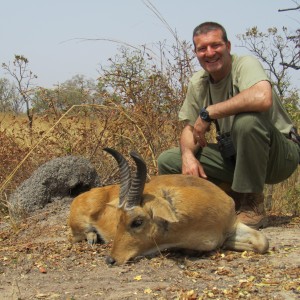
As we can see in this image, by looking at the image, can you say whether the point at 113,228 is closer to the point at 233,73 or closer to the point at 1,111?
the point at 233,73

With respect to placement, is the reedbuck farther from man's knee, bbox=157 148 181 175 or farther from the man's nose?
the man's nose

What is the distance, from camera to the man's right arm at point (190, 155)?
6.23 metres

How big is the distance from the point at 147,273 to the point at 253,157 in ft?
6.21

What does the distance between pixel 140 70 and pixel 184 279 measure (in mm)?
4845

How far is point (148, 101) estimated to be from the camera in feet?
26.5

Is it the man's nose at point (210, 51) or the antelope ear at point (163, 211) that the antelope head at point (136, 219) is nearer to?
the antelope ear at point (163, 211)

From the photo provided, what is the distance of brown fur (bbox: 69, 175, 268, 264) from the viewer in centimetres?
480

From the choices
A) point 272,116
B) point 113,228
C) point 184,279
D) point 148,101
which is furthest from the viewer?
point 148,101

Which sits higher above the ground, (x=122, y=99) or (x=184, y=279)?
(x=122, y=99)

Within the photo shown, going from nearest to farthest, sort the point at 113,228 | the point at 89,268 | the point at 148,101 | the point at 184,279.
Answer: the point at 184,279, the point at 89,268, the point at 113,228, the point at 148,101

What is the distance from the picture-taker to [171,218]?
4.57 metres

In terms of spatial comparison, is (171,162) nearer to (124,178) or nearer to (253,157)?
(253,157)

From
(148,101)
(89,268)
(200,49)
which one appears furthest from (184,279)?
(148,101)

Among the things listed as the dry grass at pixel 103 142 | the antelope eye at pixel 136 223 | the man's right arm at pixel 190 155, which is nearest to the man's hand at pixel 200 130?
the man's right arm at pixel 190 155
